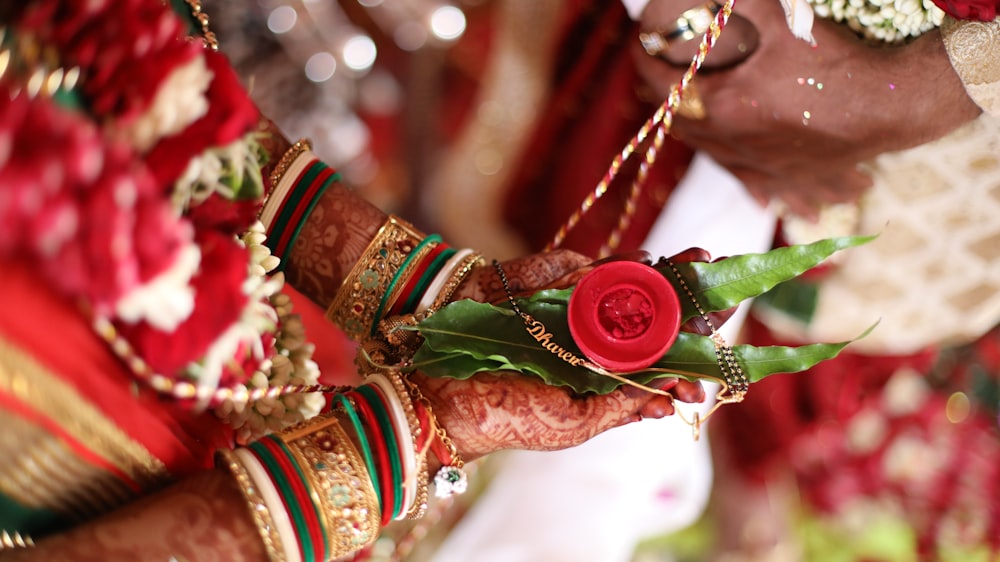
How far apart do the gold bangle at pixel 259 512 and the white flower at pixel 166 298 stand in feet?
0.48

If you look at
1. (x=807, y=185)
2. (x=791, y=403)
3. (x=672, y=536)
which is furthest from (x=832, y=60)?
(x=672, y=536)

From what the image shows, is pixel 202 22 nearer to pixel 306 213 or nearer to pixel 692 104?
pixel 306 213

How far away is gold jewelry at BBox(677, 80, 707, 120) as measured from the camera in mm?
855

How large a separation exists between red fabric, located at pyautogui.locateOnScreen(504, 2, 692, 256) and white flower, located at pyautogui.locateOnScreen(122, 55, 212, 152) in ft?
2.47

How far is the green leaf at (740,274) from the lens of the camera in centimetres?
64

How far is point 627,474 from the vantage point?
3.63 feet

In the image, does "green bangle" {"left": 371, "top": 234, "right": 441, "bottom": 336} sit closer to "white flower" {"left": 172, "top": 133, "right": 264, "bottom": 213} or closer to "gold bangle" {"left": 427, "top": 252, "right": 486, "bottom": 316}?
→ "gold bangle" {"left": 427, "top": 252, "right": 486, "bottom": 316}

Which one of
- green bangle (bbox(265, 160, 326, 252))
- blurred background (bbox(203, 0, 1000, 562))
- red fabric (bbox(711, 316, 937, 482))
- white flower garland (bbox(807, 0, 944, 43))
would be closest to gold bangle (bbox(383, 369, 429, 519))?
green bangle (bbox(265, 160, 326, 252))

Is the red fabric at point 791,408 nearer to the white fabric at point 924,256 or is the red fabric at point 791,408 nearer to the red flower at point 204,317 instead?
the white fabric at point 924,256

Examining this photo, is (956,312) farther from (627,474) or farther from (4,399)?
(4,399)

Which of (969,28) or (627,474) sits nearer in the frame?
(969,28)

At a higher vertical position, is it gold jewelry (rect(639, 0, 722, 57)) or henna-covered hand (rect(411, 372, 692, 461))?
gold jewelry (rect(639, 0, 722, 57))

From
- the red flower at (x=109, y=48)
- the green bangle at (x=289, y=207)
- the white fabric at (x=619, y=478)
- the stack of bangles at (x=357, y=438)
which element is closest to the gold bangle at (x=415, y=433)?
the stack of bangles at (x=357, y=438)

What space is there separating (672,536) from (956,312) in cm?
79
